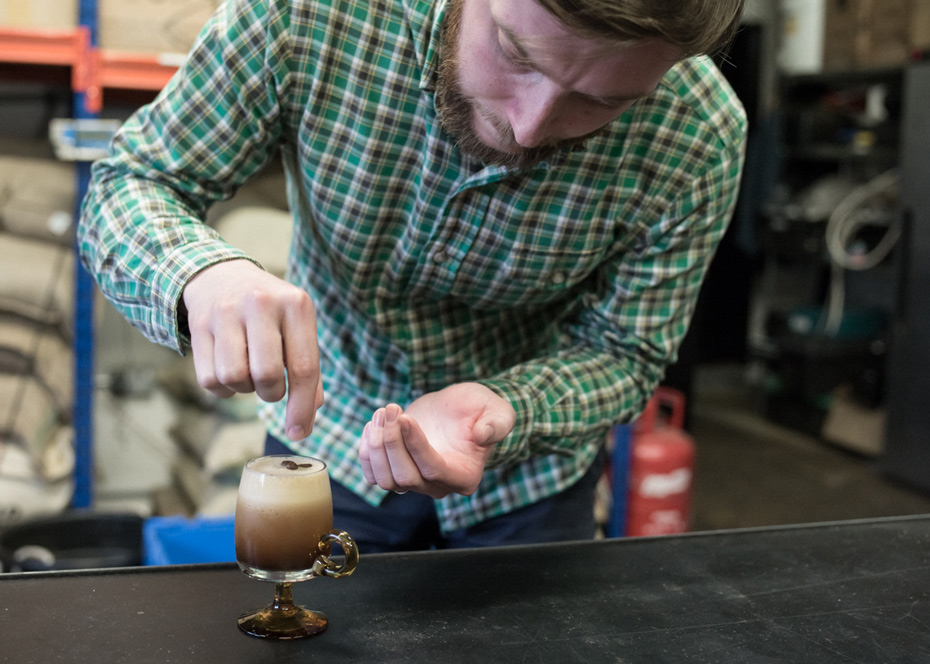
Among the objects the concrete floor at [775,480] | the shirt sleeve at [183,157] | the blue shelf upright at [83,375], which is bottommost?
the concrete floor at [775,480]

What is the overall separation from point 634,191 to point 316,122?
40 centimetres

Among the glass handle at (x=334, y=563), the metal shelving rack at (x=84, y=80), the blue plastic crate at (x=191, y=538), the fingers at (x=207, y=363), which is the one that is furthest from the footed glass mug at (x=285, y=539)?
the metal shelving rack at (x=84, y=80)

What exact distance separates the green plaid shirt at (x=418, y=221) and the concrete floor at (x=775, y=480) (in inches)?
91.2

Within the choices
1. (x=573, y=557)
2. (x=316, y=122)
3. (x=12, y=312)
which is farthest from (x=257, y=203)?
(x=573, y=557)

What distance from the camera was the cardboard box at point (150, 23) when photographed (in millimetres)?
2391

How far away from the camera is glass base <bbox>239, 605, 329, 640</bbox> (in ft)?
2.94

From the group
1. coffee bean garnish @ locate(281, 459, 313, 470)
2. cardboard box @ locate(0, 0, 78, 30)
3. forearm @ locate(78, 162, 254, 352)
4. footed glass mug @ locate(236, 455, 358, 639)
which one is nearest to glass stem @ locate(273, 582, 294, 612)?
footed glass mug @ locate(236, 455, 358, 639)

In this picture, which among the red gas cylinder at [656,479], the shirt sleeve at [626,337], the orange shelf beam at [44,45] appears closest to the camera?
the shirt sleeve at [626,337]

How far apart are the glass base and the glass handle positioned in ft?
0.15

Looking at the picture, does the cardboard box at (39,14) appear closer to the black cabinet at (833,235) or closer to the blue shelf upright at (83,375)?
the blue shelf upright at (83,375)

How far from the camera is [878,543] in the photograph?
1241mm

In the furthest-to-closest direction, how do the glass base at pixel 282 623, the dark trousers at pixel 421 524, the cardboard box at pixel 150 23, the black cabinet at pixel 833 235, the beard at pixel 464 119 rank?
the black cabinet at pixel 833 235 → the cardboard box at pixel 150 23 → the dark trousers at pixel 421 524 → the beard at pixel 464 119 → the glass base at pixel 282 623

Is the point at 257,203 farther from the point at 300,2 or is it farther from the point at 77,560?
the point at 300,2

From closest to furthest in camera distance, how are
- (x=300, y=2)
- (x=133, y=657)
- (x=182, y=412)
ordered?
(x=133, y=657) → (x=300, y=2) → (x=182, y=412)
